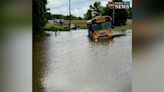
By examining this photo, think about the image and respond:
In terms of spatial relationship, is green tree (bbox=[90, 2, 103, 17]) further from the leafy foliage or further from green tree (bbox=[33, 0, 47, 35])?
green tree (bbox=[33, 0, 47, 35])

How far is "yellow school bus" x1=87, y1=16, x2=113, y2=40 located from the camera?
1412mm

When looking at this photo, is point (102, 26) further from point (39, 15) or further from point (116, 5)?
point (39, 15)

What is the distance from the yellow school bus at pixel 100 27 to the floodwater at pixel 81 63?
0.03 metres

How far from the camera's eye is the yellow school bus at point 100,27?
141 cm

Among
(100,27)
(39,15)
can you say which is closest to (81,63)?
(100,27)

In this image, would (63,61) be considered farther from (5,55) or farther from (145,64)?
(145,64)

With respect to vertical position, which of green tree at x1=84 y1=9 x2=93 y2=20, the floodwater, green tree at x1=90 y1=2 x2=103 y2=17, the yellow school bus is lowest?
the floodwater

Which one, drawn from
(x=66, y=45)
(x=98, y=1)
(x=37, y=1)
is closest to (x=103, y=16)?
(x=98, y=1)

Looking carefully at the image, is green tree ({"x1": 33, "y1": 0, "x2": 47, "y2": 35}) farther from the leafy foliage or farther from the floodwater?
the leafy foliage

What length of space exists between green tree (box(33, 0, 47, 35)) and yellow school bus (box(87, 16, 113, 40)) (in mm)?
240

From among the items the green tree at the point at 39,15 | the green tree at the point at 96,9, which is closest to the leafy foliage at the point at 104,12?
the green tree at the point at 96,9

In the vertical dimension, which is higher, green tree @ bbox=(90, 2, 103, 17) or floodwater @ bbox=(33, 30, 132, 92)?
green tree @ bbox=(90, 2, 103, 17)

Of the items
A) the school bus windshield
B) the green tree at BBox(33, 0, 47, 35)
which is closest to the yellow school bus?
the school bus windshield

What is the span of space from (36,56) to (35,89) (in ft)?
0.53
